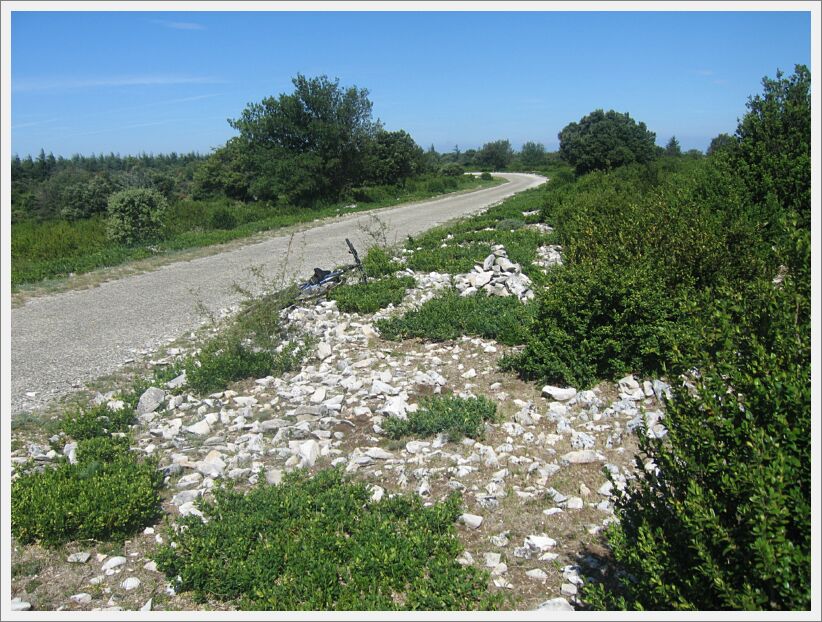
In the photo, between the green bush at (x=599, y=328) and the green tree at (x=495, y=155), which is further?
the green tree at (x=495, y=155)

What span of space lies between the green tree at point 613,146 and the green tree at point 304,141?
48.4 feet

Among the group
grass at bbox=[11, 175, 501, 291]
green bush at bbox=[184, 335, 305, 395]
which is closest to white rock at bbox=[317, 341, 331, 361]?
green bush at bbox=[184, 335, 305, 395]

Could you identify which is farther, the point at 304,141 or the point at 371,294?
the point at 304,141

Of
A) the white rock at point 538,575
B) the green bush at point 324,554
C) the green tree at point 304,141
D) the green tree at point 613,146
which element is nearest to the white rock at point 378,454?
the green bush at point 324,554

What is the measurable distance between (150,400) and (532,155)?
337ft

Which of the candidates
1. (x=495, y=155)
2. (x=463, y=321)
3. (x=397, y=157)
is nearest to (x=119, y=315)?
(x=463, y=321)

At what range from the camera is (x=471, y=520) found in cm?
410

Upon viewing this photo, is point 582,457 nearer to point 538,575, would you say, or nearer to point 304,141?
point 538,575

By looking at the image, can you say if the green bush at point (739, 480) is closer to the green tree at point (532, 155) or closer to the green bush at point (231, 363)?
the green bush at point (231, 363)

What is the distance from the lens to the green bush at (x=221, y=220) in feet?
69.5

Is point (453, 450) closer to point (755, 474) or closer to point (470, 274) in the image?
point (755, 474)

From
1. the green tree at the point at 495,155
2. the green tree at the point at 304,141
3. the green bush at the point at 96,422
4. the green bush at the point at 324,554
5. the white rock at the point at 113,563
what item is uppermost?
the green tree at the point at 495,155

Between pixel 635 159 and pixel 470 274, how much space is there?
31.2 metres

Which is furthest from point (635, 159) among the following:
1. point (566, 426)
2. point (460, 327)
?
point (566, 426)
